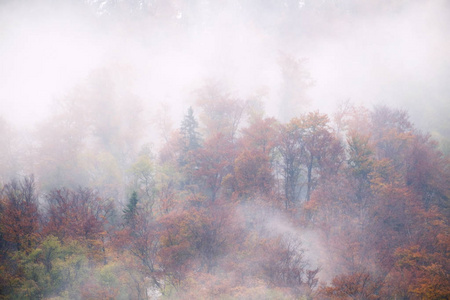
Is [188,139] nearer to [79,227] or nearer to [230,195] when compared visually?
[230,195]

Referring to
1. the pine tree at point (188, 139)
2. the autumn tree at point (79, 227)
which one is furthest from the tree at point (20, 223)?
the pine tree at point (188, 139)

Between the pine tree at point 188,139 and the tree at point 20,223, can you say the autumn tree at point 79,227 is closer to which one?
the tree at point 20,223

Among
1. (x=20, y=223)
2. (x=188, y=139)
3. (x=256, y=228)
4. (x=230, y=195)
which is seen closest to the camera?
(x=20, y=223)

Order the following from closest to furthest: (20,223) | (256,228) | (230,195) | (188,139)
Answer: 1. (20,223)
2. (256,228)
3. (230,195)
4. (188,139)

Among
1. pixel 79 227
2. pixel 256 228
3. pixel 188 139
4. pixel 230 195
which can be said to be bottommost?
pixel 79 227

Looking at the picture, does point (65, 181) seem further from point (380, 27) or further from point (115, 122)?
point (380, 27)

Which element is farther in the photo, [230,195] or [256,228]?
[230,195]

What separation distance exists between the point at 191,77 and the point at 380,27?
52283 millimetres

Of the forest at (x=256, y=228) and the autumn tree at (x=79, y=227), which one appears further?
the autumn tree at (x=79, y=227)

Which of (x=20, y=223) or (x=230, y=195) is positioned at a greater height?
(x=230, y=195)

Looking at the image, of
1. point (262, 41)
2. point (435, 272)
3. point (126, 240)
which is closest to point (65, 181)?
point (126, 240)

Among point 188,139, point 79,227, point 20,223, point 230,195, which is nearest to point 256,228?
point 230,195

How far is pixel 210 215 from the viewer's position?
25.7 meters

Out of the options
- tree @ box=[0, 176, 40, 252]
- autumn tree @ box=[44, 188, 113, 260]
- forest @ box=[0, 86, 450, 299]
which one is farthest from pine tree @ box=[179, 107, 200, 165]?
tree @ box=[0, 176, 40, 252]
